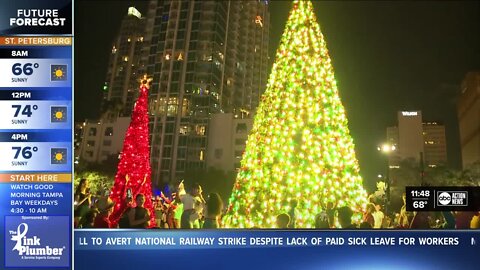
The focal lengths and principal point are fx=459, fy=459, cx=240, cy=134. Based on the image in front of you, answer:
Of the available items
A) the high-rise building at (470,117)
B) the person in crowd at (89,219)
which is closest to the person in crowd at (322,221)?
the person in crowd at (89,219)

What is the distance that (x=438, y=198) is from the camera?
3510 mm

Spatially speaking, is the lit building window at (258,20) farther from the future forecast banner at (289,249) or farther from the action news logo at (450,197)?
the future forecast banner at (289,249)

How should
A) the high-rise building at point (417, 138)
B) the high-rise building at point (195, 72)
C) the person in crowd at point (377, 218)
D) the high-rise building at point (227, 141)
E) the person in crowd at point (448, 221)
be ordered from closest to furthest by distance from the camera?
the person in crowd at point (448, 221) → the person in crowd at point (377, 218) → the high-rise building at point (417, 138) → the high-rise building at point (227, 141) → the high-rise building at point (195, 72)

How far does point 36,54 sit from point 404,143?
114 feet

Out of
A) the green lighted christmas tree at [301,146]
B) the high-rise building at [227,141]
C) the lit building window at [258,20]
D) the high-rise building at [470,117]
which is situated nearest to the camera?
the green lighted christmas tree at [301,146]

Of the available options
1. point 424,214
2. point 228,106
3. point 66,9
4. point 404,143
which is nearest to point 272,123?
point 424,214

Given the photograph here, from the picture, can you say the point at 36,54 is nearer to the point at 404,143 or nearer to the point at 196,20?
the point at 404,143

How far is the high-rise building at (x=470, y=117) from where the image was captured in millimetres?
53594

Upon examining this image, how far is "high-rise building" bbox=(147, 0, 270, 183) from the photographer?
5081 centimetres

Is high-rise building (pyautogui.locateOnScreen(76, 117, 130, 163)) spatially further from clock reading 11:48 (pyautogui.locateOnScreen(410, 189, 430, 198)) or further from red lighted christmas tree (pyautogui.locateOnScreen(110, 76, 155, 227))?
clock reading 11:48 (pyautogui.locateOnScreen(410, 189, 430, 198))

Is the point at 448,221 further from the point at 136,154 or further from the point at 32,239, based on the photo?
the point at 136,154

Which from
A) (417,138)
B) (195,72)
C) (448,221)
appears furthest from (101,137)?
(448,221)

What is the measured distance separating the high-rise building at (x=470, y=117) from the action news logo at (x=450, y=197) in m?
52.3

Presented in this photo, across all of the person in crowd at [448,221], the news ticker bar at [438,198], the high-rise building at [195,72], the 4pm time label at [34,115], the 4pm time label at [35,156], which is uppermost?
the high-rise building at [195,72]
